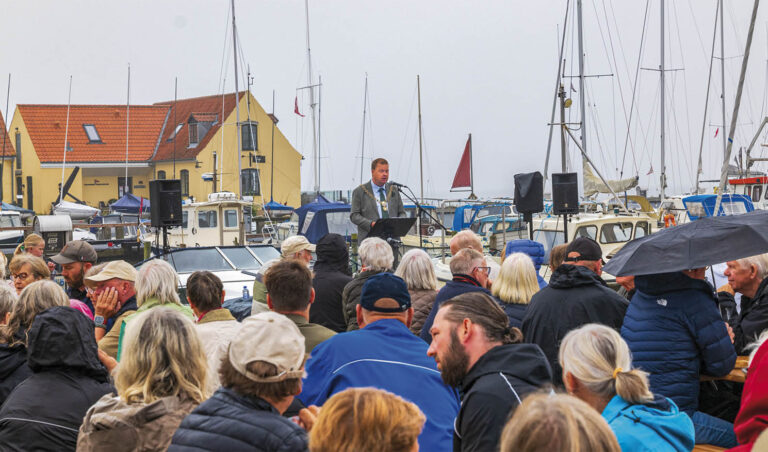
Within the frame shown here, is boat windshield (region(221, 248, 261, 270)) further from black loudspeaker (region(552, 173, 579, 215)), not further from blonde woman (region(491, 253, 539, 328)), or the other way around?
blonde woman (region(491, 253, 539, 328))

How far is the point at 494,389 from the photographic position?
3160 millimetres

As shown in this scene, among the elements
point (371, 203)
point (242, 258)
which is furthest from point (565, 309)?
point (242, 258)

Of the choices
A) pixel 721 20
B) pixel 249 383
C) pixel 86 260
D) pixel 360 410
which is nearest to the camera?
pixel 360 410

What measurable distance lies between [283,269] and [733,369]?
2.70 meters

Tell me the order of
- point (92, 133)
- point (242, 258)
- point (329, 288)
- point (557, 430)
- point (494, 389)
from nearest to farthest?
point (557, 430), point (494, 389), point (329, 288), point (242, 258), point (92, 133)

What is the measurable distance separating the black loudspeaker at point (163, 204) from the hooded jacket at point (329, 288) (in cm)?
724

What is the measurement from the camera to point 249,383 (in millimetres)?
3031

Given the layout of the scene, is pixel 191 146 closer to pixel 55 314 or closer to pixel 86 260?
pixel 86 260

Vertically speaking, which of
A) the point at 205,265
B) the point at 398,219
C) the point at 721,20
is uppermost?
the point at 721,20

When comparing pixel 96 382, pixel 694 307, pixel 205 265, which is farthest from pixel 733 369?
pixel 205 265

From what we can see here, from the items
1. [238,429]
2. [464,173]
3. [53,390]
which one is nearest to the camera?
[238,429]

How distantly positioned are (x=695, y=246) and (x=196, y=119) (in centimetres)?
5104

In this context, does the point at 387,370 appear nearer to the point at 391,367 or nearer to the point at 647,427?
the point at 391,367

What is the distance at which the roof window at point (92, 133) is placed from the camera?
54875 millimetres
